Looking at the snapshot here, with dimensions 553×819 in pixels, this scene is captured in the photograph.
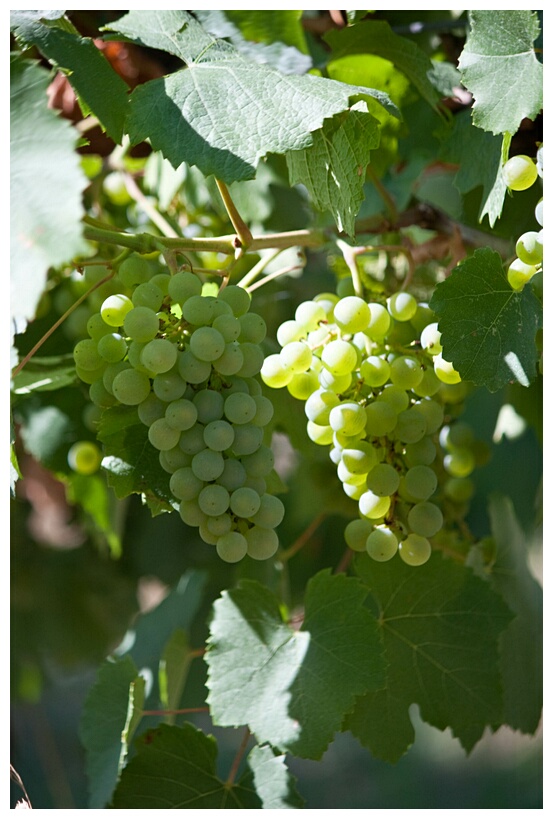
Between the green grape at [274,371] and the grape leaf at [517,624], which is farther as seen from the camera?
the grape leaf at [517,624]

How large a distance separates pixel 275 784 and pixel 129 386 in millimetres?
Result: 353

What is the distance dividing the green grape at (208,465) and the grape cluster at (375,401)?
10 cm

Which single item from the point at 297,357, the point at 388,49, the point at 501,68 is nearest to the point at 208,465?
the point at 297,357

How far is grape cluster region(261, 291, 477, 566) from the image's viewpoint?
0.58 metres

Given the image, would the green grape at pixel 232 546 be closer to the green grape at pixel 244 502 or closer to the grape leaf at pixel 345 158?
the green grape at pixel 244 502

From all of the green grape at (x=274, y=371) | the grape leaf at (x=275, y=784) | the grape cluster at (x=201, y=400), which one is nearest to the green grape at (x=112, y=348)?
the grape cluster at (x=201, y=400)

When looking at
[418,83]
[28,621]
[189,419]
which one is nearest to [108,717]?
[189,419]

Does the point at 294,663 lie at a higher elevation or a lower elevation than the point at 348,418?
lower

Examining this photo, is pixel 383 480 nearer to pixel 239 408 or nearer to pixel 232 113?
pixel 239 408

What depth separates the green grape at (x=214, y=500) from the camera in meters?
0.51

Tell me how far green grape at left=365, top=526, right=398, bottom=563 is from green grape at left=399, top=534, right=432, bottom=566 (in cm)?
2

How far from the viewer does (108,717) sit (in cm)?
75

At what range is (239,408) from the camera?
1.71 feet

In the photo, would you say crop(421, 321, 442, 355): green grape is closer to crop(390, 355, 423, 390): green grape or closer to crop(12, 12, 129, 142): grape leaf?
crop(390, 355, 423, 390): green grape
